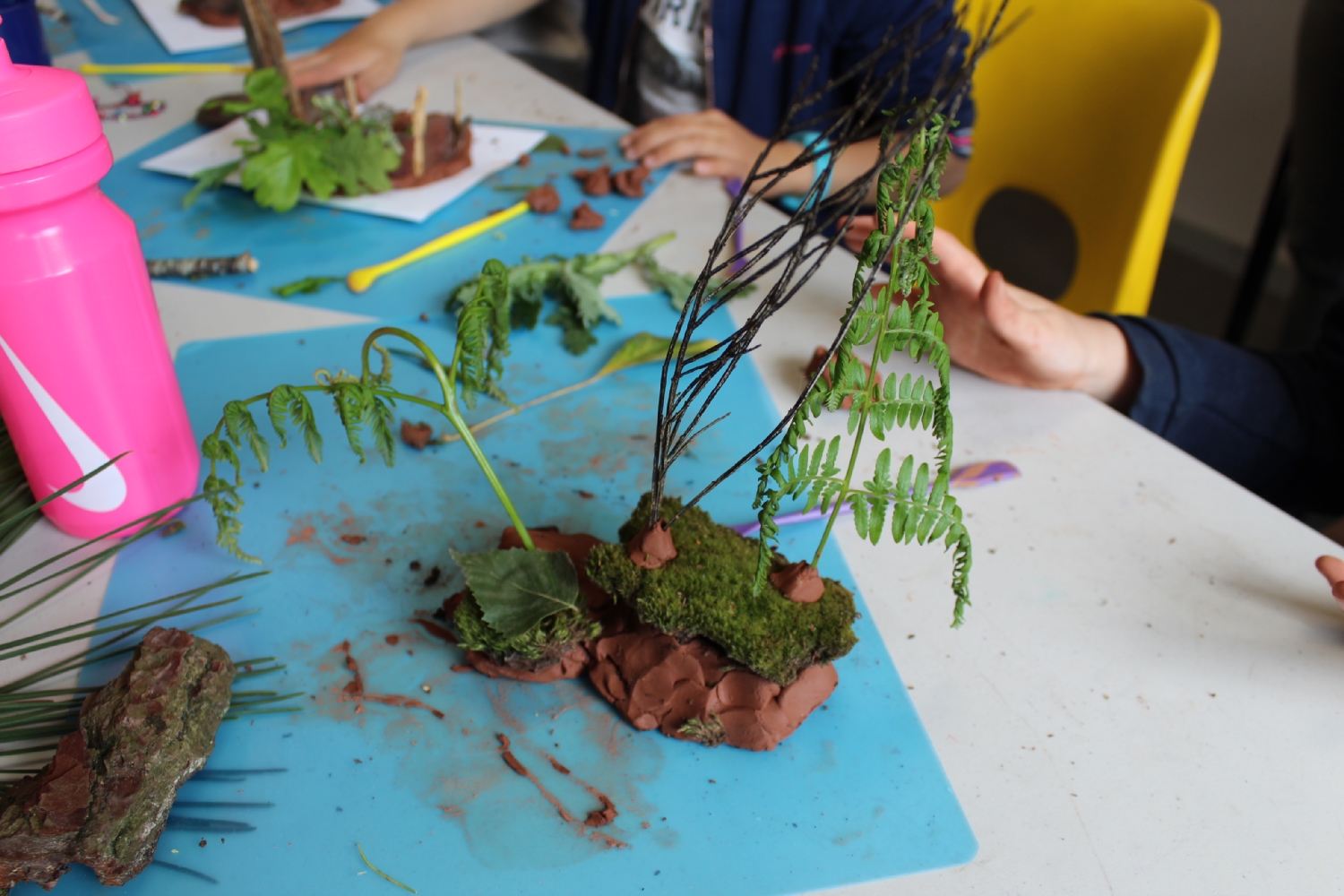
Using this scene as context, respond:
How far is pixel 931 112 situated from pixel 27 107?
55cm

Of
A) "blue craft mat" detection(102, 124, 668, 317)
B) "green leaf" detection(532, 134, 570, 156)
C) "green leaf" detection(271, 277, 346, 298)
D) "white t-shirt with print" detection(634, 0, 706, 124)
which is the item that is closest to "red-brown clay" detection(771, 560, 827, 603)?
"blue craft mat" detection(102, 124, 668, 317)

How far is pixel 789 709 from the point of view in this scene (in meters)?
0.64

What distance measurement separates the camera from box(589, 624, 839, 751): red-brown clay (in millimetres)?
635

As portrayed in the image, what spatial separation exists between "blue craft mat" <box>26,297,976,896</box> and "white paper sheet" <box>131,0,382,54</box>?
124 centimetres

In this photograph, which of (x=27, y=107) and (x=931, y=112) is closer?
(x=931, y=112)

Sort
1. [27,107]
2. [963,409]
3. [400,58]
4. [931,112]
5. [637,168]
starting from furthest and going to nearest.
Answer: [400,58] < [637,168] < [963,409] < [27,107] < [931,112]

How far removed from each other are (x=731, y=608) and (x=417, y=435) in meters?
0.42

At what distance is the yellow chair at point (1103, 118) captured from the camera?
130 cm

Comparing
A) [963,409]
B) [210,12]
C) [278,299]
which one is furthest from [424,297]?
[210,12]

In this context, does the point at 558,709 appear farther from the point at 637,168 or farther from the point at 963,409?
the point at 637,168

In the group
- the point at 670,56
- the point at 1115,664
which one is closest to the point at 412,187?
the point at 670,56

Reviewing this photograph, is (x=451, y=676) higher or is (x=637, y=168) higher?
(x=637, y=168)

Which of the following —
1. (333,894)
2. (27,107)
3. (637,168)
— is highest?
(27,107)

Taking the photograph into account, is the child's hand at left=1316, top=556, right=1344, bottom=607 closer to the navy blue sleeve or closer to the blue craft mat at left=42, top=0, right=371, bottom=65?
the navy blue sleeve
